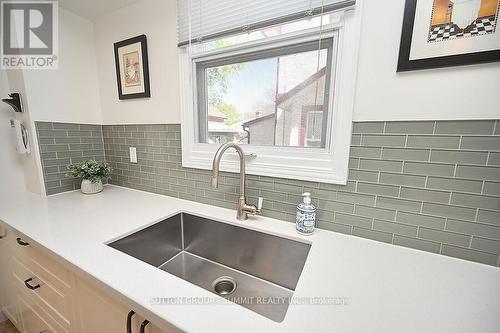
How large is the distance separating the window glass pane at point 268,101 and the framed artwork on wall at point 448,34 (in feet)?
0.91

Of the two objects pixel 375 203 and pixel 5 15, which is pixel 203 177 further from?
pixel 5 15

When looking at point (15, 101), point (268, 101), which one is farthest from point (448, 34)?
point (15, 101)

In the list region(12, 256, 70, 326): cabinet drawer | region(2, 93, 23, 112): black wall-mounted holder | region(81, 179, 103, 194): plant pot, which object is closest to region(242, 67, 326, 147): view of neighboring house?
region(12, 256, 70, 326): cabinet drawer

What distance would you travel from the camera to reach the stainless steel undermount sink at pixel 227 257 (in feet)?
2.76

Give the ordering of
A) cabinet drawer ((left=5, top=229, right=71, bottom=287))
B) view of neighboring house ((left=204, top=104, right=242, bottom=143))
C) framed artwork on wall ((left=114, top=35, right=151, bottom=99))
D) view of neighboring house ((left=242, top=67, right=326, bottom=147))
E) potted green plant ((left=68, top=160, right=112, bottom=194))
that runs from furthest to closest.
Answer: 1. potted green plant ((left=68, top=160, right=112, bottom=194))
2. framed artwork on wall ((left=114, top=35, right=151, bottom=99))
3. view of neighboring house ((left=204, top=104, right=242, bottom=143))
4. view of neighboring house ((left=242, top=67, right=326, bottom=147))
5. cabinet drawer ((left=5, top=229, right=71, bottom=287))

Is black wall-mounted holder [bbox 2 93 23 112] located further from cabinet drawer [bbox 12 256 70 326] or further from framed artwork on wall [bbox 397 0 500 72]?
framed artwork on wall [bbox 397 0 500 72]

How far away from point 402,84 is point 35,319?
6.41 feet

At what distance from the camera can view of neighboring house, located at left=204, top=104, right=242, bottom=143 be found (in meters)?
1.12

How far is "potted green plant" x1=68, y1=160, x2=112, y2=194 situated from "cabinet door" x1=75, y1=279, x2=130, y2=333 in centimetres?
86

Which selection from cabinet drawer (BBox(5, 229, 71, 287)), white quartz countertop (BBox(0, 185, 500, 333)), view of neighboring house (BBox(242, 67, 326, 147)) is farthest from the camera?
view of neighboring house (BBox(242, 67, 326, 147))

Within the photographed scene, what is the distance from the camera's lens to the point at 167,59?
1.17m

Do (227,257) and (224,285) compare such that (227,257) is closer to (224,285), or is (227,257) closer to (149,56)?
(224,285)

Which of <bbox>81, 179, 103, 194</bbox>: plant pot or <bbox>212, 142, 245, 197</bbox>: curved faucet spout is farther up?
<bbox>212, 142, 245, 197</bbox>: curved faucet spout

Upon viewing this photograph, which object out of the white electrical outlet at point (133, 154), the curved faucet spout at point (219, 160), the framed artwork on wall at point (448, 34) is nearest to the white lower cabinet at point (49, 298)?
the curved faucet spout at point (219, 160)
